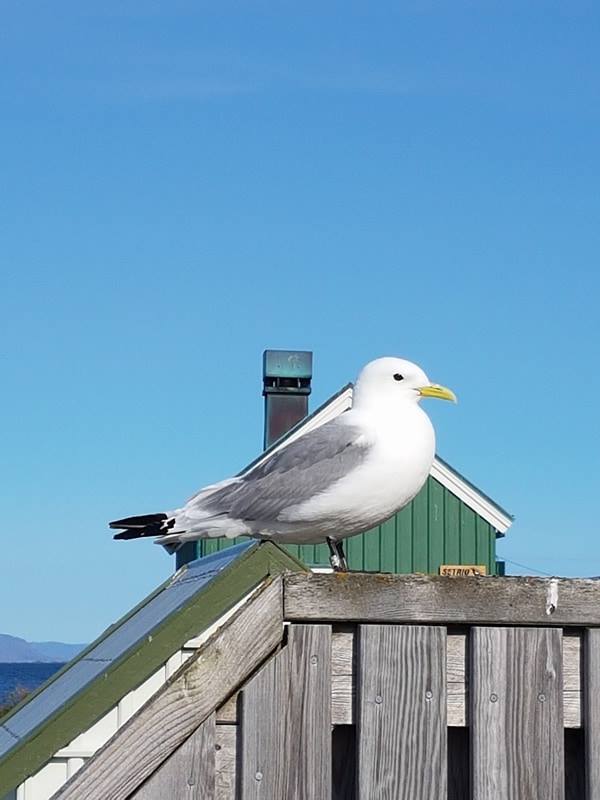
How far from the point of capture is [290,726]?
103 inches

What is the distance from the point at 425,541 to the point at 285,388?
3279 mm

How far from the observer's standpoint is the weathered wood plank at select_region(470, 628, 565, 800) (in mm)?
2693

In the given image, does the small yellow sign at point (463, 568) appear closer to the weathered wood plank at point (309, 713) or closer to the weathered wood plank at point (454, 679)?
the weathered wood plank at point (454, 679)

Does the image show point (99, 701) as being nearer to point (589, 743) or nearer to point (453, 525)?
point (589, 743)

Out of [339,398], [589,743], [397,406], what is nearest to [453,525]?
[339,398]

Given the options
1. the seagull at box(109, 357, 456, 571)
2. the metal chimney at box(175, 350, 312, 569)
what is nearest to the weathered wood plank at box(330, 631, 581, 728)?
the seagull at box(109, 357, 456, 571)

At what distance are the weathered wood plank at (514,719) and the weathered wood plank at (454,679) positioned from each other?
4 cm

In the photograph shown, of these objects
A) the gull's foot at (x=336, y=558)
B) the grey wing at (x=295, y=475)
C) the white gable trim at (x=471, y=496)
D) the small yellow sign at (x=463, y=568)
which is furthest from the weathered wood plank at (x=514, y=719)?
the white gable trim at (x=471, y=496)

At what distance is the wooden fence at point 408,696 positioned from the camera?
8.54 feet

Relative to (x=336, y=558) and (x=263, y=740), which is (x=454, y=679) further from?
(x=336, y=558)

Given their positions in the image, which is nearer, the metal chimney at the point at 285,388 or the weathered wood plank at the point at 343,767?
the weathered wood plank at the point at 343,767

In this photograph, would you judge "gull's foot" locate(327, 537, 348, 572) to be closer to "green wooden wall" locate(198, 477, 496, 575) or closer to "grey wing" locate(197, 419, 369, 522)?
"grey wing" locate(197, 419, 369, 522)

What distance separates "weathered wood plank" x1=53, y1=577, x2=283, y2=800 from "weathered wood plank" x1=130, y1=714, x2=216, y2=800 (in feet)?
0.04

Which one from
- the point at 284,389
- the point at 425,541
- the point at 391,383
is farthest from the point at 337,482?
the point at 284,389
